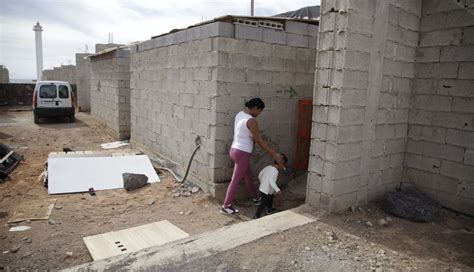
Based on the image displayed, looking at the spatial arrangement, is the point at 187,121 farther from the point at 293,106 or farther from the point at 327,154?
the point at 327,154

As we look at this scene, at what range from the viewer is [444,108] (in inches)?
163

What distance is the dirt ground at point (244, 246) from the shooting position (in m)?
2.83

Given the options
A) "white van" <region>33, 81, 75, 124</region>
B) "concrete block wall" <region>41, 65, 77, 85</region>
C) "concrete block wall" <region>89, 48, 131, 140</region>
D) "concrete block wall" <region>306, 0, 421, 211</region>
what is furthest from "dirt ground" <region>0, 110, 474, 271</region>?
"concrete block wall" <region>41, 65, 77, 85</region>

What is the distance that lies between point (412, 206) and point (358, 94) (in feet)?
5.07

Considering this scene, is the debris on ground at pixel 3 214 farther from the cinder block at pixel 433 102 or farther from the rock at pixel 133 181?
the cinder block at pixel 433 102

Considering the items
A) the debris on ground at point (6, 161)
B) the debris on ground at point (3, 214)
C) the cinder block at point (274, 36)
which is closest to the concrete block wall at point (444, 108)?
the cinder block at point (274, 36)

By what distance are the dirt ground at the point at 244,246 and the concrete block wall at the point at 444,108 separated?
0.43 m

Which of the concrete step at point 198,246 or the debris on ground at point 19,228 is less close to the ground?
the concrete step at point 198,246

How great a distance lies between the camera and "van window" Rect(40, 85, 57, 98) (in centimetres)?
1394

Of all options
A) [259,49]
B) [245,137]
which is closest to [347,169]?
[245,137]

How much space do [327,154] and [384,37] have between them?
162 centimetres

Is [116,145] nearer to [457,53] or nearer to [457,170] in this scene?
[457,170]

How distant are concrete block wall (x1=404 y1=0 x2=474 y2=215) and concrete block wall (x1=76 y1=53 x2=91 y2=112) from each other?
18.4 m

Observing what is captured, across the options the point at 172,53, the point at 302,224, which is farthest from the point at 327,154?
the point at 172,53
